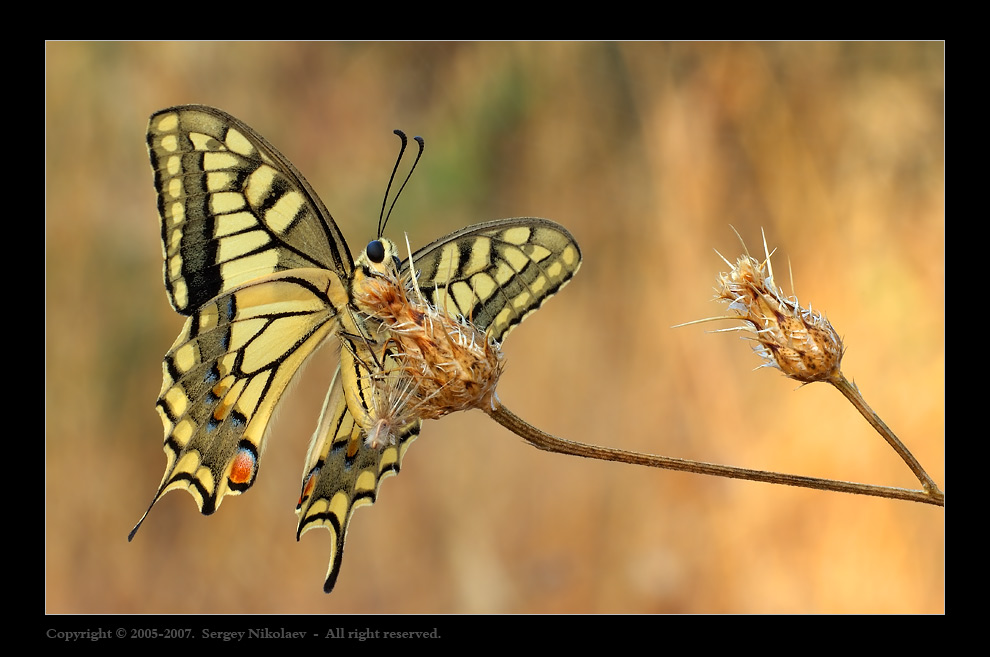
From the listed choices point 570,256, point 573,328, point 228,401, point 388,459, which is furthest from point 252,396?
point 573,328

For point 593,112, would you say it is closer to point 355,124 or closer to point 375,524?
point 355,124

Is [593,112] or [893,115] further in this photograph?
[593,112]

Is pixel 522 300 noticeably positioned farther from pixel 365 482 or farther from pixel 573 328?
pixel 573 328

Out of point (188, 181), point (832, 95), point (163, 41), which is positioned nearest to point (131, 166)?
point (163, 41)

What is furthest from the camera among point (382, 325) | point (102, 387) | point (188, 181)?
point (102, 387)

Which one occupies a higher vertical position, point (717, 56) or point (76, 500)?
point (717, 56)

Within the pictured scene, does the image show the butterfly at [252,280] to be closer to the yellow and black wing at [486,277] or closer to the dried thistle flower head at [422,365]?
the yellow and black wing at [486,277]
